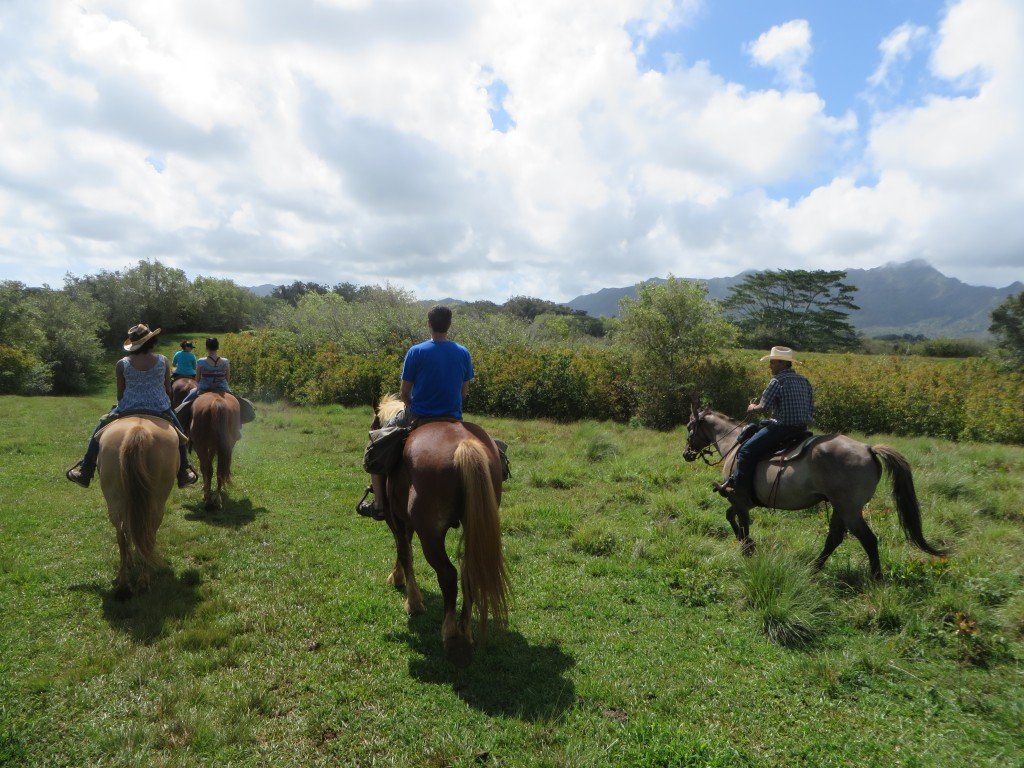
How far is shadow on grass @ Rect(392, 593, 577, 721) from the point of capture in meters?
3.88

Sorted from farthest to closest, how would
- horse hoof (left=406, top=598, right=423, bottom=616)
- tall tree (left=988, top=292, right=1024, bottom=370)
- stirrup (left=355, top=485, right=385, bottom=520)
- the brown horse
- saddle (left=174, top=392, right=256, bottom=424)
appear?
1. tall tree (left=988, top=292, right=1024, bottom=370)
2. the brown horse
3. saddle (left=174, top=392, right=256, bottom=424)
4. stirrup (left=355, top=485, right=385, bottom=520)
5. horse hoof (left=406, top=598, right=423, bottom=616)

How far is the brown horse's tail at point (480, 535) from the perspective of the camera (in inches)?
162

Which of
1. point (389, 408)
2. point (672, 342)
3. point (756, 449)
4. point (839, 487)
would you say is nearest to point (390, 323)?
point (672, 342)

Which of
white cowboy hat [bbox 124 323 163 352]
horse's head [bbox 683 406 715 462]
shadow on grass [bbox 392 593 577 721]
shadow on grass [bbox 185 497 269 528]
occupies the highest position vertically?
white cowboy hat [bbox 124 323 163 352]

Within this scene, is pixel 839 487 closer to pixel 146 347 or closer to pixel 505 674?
pixel 505 674

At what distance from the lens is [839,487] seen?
590 cm

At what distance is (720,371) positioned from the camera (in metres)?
19.5

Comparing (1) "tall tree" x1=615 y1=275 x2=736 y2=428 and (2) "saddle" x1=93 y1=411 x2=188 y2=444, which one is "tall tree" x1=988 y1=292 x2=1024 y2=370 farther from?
(2) "saddle" x1=93 y1=411 x2=188 y2=444

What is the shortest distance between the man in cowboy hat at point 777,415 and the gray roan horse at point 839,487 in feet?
A: 0.48

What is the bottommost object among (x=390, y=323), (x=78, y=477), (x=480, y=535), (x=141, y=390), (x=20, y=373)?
(x=480, y=535)

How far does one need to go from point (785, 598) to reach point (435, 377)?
13.3 ft

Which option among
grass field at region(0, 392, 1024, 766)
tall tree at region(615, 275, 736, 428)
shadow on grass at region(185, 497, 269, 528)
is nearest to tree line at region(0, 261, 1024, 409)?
tall tree at region(615, 275, 736, 428)

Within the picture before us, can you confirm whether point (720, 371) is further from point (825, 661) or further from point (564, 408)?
point (825, 661)

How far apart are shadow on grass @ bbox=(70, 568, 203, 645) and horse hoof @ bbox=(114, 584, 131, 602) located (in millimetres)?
24
